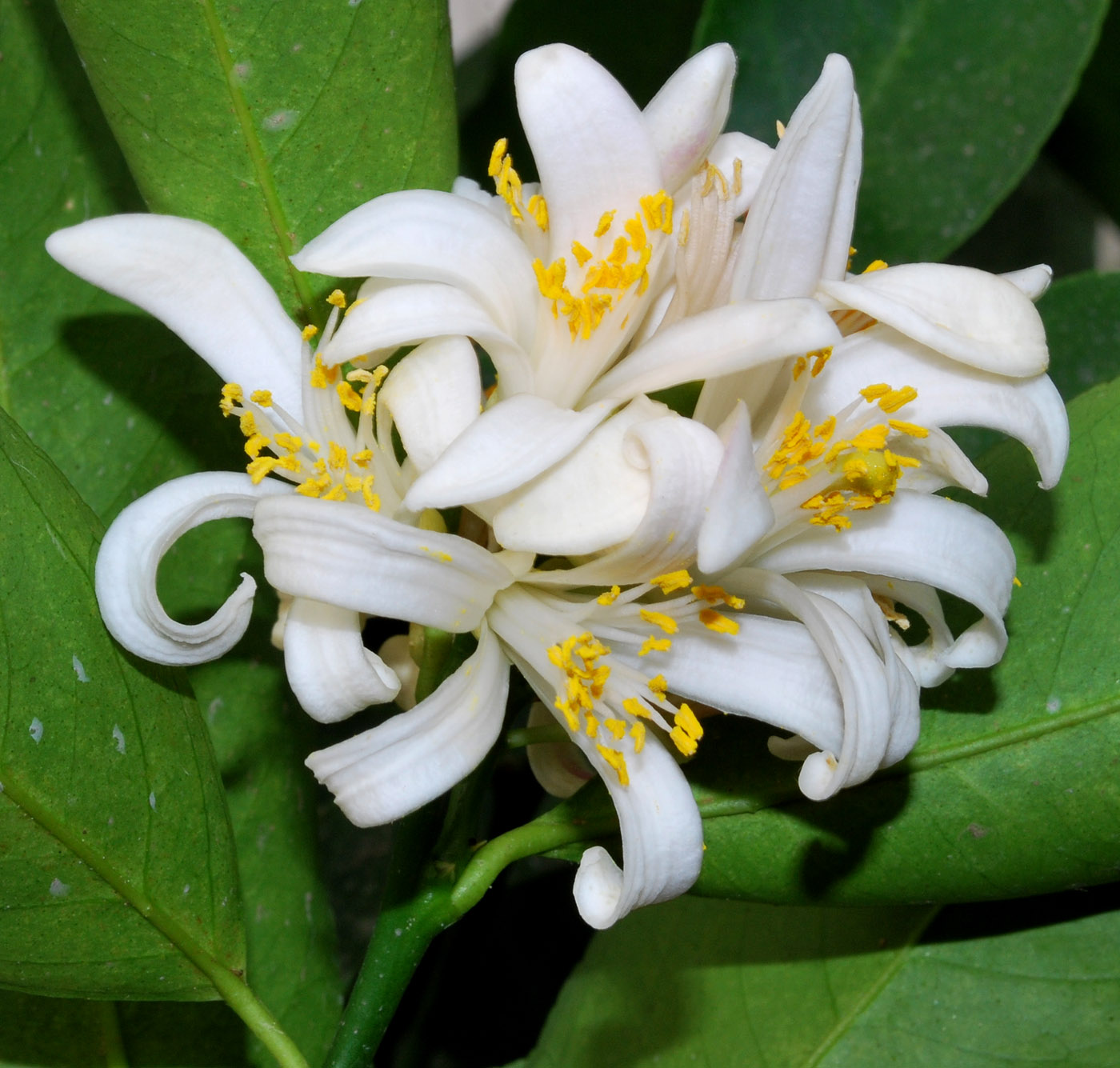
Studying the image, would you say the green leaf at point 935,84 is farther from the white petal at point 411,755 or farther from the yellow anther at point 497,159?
the white petal at point 411,755

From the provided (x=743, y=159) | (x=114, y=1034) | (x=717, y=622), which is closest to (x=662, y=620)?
(x=717, y=622)

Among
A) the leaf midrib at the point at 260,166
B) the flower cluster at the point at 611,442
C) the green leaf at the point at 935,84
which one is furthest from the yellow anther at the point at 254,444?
the green leaf at the point at 935,84

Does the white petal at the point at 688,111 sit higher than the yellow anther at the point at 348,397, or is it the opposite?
the white petal at the point at 688,111

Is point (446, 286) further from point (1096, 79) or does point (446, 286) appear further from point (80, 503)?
point (1096, 79)

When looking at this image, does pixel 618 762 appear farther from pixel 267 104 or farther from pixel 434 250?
pixel 267 104

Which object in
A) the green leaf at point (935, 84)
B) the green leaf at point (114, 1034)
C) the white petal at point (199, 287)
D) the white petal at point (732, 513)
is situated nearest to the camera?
the white petal at point (732, 513)

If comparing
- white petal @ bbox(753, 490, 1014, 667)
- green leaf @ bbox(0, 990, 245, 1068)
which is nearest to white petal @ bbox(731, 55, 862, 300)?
white petal @ bbox(753, 490, 1014, 667)
